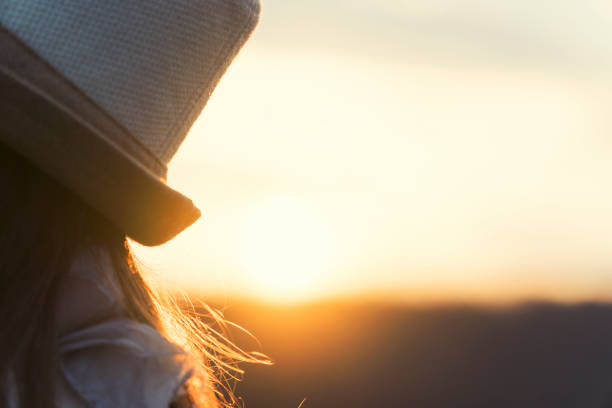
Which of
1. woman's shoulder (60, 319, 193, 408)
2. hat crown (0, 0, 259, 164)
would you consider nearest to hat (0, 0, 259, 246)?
hat crown (0, 0, 259, 164)

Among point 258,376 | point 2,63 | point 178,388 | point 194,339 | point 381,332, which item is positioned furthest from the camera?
point 381,332

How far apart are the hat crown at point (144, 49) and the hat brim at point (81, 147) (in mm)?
15

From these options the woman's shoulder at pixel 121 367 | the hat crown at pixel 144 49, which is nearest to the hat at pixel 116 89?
the hat crown at pixel 144 49

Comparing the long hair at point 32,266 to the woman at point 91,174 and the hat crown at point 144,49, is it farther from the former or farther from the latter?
the hat crown at point 144,49

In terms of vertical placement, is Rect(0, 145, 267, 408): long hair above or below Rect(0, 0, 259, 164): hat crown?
below

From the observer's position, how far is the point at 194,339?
1021mm

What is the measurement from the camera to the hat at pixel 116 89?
1.92 feet

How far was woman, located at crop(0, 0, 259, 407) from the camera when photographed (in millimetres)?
596

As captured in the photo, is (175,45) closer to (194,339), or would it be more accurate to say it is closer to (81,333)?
(81,333)

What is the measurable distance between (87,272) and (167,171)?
0.43 ft

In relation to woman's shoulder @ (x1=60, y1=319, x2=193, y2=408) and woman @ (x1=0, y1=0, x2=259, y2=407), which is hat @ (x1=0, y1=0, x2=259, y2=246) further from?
woman's shoulder @ (x1=60, y1=319, x2=193, y2=408)

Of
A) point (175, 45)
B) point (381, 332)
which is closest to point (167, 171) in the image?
point (175, 45)

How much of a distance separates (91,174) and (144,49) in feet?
0.42

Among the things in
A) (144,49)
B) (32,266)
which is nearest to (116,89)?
(144,49)
